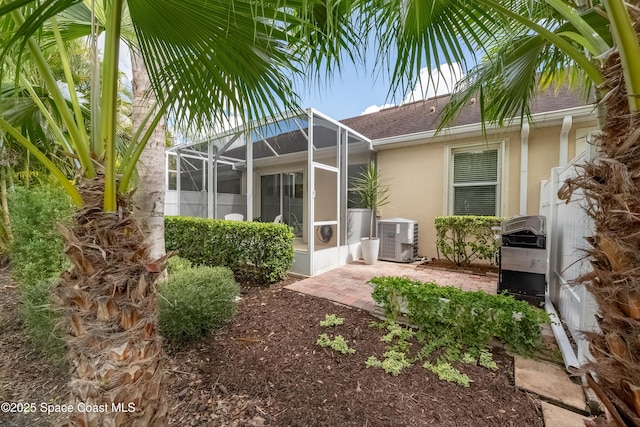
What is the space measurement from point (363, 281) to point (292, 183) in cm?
460

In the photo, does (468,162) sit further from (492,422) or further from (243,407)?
(243,407)

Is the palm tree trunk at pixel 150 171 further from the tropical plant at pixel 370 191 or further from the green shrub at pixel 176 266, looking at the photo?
the tropical plant at pixel 370 191

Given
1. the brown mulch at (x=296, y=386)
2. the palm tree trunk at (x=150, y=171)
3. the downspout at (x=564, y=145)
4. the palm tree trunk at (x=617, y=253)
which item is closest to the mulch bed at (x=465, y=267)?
the downspout at (x=564, y=145)

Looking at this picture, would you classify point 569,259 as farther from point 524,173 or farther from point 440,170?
point 440,170

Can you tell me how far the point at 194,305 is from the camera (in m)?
2.77

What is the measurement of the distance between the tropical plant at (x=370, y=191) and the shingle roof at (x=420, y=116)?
1.75 m

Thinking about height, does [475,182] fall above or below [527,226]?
above

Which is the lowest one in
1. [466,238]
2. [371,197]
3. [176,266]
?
[176,266]

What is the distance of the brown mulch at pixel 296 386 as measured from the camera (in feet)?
6.22

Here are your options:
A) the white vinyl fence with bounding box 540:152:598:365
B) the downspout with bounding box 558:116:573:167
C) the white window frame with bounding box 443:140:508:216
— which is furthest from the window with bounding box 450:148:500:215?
the white vinyl fence with bounding box 540:152:598:365

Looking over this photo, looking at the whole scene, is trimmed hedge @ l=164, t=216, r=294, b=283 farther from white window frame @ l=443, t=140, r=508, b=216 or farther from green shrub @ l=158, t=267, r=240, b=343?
white window frame @ l=443, t=140, r=508, b=216

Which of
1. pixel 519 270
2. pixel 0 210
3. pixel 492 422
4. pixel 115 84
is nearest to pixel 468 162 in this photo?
pixel 519 270

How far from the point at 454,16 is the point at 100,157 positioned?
237 centimetres

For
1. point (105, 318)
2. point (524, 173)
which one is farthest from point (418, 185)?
point (105, 318)
